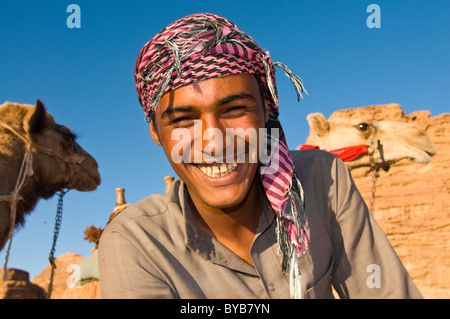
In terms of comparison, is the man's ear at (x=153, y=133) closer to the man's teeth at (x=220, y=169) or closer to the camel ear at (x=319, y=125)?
the man's teeth at (x=220, y=169)

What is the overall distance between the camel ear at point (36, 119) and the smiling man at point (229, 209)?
5510mm

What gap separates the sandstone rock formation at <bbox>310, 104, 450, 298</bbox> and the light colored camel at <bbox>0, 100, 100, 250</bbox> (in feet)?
27.7

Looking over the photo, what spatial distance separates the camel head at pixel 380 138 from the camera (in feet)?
24.4

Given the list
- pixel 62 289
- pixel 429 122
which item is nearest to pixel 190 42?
pixel 429 122

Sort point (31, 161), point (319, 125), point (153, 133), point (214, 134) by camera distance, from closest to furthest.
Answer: point (214, 134), point (153, 133), point (31, 161), point (319, 125)

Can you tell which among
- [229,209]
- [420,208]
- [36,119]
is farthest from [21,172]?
[420,208]

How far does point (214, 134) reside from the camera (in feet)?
6.28

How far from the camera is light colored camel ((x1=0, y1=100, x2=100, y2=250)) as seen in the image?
21.9ft

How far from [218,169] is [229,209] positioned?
0.34 meters

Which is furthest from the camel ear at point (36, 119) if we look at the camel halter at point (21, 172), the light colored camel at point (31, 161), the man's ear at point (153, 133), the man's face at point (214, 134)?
the man's face at point (214, 134)

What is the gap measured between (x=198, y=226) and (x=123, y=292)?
56 cm

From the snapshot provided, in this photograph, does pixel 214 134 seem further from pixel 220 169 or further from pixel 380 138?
pixel 380 138

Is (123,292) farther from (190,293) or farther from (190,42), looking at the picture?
(190,42)
